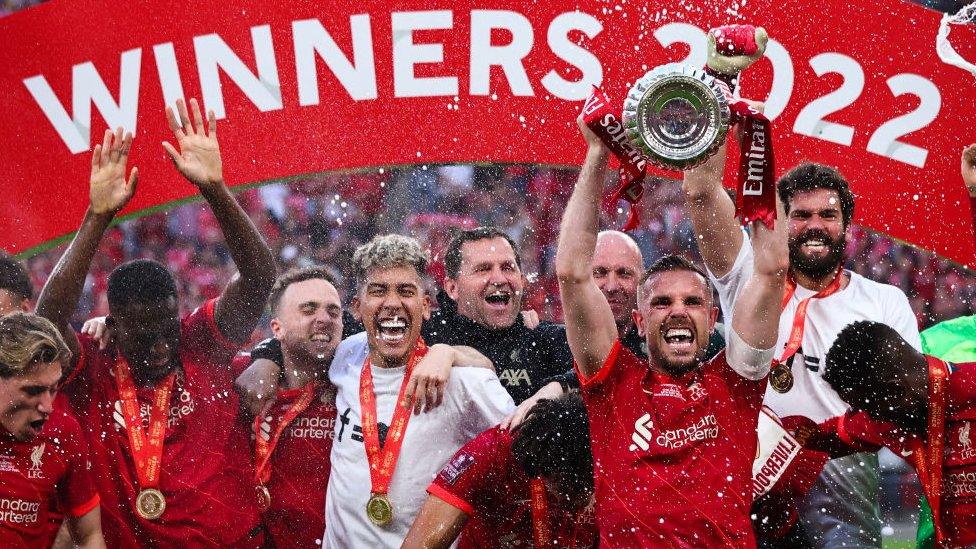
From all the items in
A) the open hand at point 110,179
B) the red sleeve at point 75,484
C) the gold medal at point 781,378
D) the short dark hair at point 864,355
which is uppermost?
the open hand at point 110,179

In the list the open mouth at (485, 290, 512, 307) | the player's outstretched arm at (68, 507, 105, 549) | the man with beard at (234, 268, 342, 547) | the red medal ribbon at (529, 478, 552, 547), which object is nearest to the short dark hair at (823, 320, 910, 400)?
the red medal ribbon at (529, 478, 552, 547)

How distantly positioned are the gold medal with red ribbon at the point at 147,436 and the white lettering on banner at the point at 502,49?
6.13 ft

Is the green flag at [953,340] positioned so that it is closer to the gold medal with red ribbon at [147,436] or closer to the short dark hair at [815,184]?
the short dark hair at [815,184]

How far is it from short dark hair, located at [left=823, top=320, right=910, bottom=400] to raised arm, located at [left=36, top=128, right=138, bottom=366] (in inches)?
96.5

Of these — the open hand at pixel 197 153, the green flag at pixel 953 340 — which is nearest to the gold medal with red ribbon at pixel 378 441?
the open hand at pixel 197 153

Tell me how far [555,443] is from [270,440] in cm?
123

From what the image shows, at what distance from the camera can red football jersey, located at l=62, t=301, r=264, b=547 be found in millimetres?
4258

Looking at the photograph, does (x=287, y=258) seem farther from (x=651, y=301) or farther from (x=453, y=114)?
(x=651, y=301)

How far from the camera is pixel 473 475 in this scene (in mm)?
3707

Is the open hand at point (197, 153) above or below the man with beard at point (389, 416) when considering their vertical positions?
above

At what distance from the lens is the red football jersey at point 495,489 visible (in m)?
3.70

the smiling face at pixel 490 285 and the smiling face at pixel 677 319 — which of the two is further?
the smiling face at pixel 490 285

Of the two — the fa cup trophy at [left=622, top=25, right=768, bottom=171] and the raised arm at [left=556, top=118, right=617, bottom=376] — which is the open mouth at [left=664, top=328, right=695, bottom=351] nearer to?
the raised arm at [left=556, top=118, right=617, bottom=376]

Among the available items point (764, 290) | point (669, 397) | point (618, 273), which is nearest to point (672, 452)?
point (669, 397)
